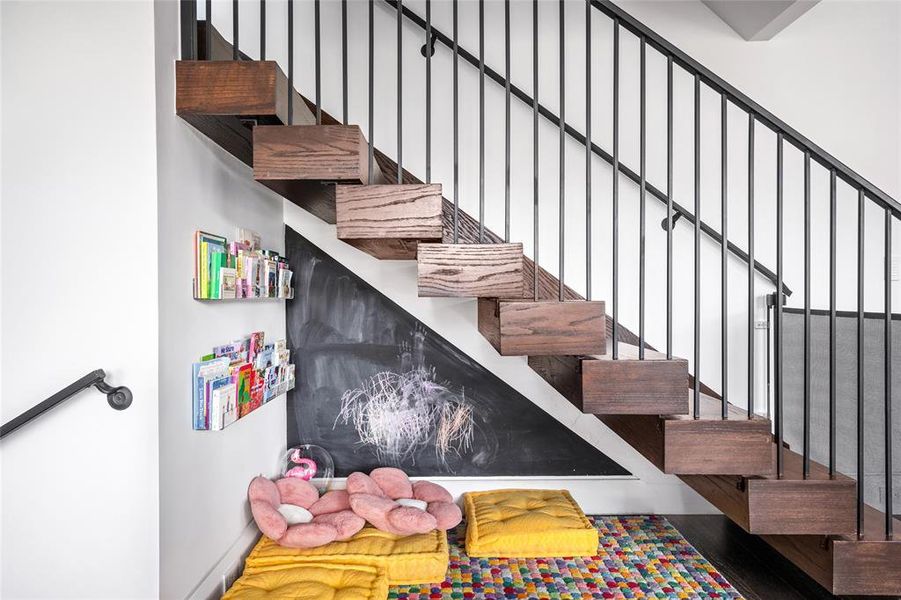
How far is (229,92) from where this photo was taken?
1561mm

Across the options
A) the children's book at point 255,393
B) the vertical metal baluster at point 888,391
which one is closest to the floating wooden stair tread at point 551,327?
the vertical metal baluster at point 888,391

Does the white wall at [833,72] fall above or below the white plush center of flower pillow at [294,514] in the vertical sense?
above

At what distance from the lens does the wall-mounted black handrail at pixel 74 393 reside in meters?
1.44

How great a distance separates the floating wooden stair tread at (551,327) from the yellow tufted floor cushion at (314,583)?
94 cm

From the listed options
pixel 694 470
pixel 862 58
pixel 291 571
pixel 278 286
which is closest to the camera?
pixel 694 470

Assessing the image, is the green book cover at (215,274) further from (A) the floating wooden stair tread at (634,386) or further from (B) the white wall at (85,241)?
(A) the floating wooden stair tread at (634,386)

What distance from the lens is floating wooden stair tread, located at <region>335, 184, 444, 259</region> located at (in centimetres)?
166

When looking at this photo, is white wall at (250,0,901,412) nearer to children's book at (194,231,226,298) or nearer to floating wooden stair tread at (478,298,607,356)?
floating wooden stair tread at (478,298,607,356)

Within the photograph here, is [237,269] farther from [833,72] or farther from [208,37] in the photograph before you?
[833,72]

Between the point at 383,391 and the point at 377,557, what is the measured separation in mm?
828

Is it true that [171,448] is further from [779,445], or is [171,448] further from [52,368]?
[779,445]

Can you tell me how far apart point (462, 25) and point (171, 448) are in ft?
7.22

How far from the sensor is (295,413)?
8.64 ft

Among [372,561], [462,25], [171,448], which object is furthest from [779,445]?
[462,25]
